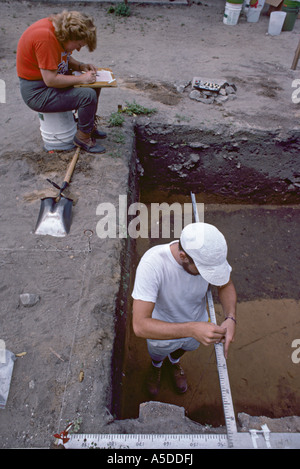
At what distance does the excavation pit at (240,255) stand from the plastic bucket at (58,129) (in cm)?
119

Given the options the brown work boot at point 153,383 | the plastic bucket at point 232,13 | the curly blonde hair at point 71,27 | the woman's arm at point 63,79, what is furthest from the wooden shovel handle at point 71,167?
the plastic bucket at point 232,13

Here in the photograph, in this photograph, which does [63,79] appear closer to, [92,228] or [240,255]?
[92,228]

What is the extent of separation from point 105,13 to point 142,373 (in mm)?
10341

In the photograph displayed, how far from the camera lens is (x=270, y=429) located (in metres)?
2.13

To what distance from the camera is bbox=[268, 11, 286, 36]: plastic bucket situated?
8010mm

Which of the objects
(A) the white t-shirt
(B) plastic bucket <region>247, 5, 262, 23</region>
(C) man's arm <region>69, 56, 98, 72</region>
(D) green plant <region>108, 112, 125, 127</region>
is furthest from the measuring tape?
(B) plastic bucket <region>247, 5, 262, 23</region>

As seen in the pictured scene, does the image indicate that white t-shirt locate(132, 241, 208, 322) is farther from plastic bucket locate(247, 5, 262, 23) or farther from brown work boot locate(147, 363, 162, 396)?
plastic bucket locate(247, 5, 262, 23)

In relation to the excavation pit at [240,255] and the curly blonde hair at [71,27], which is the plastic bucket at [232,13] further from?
the curly blonde hair at [71,27]

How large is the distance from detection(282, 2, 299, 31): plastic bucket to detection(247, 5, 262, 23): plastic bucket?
694mm

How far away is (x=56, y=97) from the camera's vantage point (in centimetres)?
356

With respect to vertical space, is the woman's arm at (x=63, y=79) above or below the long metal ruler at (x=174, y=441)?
above

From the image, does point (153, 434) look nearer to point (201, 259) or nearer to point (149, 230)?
point (201, 259)

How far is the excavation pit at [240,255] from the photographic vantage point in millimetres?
3070

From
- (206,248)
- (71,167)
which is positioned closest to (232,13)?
(71,167)
